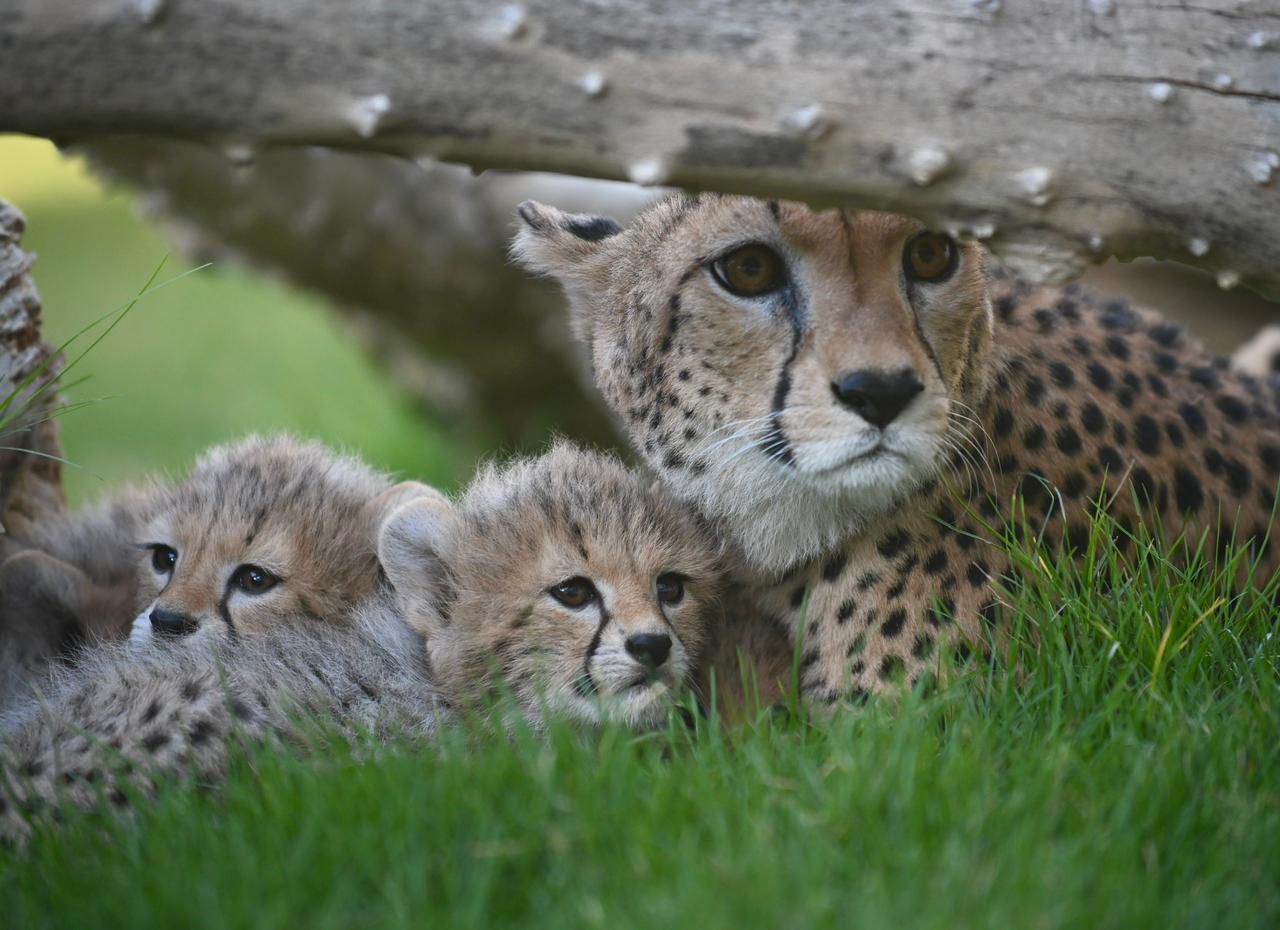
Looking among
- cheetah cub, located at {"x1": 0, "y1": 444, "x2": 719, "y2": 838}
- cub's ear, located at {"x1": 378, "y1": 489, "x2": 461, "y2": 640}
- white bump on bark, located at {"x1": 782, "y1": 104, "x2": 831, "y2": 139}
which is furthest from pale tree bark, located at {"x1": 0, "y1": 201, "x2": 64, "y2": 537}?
A: white bump on bark, located at {"x1": 782, "y1": 104, "x2": 831, "y2": 139}

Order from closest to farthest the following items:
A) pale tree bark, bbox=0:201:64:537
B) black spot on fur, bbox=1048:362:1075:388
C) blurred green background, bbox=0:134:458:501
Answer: black spot on fur, bbox=1048:362:1075:388
pale tree bark, bbox=0:201:64:537
blurred green background, bbox=0:134:458:501

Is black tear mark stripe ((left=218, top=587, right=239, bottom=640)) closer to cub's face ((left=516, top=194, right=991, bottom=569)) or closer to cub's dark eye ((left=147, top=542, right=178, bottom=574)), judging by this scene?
cub's dark eye ((left=147, top=542, right=178, bottom=574))

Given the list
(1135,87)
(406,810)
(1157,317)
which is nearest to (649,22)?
(1135,87)

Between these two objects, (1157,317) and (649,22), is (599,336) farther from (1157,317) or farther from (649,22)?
(1157,317)

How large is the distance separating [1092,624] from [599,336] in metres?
1.26

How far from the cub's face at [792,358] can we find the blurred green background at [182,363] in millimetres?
1708

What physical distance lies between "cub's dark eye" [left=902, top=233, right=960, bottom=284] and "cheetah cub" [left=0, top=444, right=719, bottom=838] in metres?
0.71

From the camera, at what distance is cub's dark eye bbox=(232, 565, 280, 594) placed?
3.30 m

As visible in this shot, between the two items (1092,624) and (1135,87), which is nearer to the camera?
(1135,87)

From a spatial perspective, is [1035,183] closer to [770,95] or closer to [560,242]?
[770,95]

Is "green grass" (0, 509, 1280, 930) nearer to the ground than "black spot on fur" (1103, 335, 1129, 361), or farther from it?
farther from it

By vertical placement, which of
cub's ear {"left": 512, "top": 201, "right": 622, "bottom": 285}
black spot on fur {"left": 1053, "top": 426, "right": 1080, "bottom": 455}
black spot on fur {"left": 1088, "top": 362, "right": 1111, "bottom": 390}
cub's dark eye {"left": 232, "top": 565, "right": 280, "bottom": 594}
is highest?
cub's ear {"left": 512, "top": 201, "right": 622, "bottom": 285}

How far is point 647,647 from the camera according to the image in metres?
2.81

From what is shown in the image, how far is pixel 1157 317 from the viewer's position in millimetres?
3887
